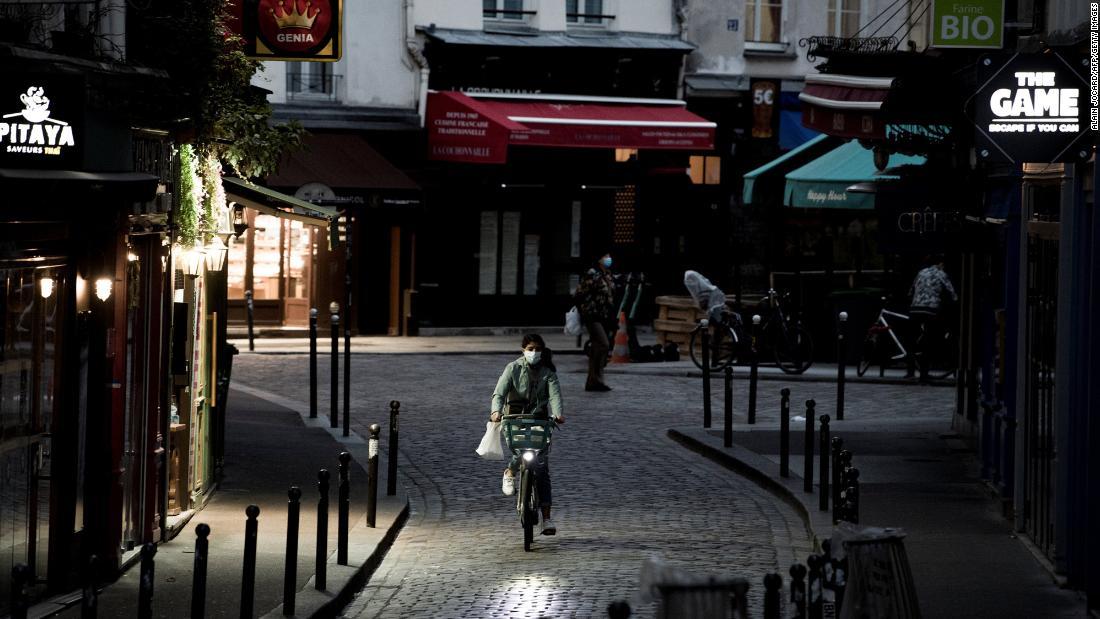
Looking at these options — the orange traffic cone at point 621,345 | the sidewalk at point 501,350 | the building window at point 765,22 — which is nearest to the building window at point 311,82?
the sidewalk at point 501,350

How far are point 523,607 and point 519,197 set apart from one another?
25005 mm

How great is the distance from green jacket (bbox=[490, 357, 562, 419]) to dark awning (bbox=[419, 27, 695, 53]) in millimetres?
20422

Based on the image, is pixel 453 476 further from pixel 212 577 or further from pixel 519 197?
pixel 519 197

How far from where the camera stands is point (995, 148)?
36.3ft

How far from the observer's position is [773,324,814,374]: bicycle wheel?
90.1ft

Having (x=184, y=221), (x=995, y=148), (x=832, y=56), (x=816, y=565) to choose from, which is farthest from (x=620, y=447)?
(x=816, y=565)

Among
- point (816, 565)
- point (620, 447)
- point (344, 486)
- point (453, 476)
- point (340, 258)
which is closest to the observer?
point (816, 565)

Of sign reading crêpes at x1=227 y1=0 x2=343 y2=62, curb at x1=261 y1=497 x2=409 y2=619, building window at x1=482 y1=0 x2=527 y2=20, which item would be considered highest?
building window at x1=482 y1=0 x2=527 y2=20

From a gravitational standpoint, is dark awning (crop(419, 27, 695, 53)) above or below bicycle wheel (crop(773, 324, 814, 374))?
above

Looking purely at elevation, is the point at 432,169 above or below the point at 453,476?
above

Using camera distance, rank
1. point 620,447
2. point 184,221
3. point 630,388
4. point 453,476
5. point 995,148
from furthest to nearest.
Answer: point 630,388 → point 620,447 → point 453,476 → point 184,221 → point 995,148

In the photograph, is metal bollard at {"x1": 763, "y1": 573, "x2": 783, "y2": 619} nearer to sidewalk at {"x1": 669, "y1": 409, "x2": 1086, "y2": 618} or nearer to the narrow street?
sidewalk at {"x1": 669, "y1": 409, "x2": 1086, "y2": 618}

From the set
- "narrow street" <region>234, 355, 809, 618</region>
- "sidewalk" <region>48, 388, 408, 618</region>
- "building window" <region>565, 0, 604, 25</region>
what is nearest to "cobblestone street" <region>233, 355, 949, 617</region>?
"narrow street" <region>234, 355, 809, 618</region>

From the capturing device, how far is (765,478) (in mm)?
17156
